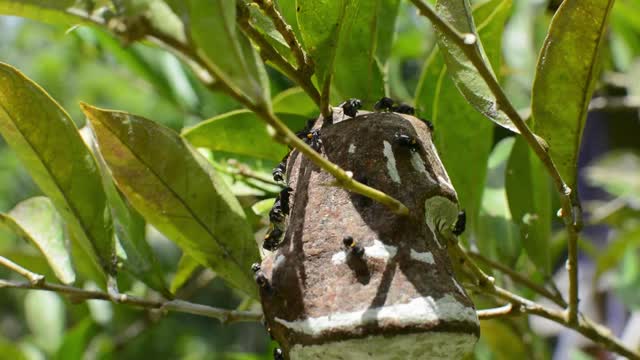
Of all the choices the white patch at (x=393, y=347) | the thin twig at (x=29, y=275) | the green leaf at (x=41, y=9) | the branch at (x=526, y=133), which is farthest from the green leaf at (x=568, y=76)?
the thin twig at (x=29, y=275)

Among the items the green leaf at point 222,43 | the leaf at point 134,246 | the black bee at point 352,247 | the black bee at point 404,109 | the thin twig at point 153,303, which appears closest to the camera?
the green leaf at point 222,43

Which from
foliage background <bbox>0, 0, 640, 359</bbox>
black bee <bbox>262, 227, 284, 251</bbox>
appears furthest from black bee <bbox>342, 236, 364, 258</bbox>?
foliage background <bbox>0, 0, 640, 359</bbox>

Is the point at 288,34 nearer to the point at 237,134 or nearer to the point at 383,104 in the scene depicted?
the point at 383,104

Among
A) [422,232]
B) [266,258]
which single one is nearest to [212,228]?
[266,258]

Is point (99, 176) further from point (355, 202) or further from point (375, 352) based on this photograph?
point (375, 352)

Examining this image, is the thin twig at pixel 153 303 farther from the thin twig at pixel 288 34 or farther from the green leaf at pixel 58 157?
the thin twig at pixel 288 34
